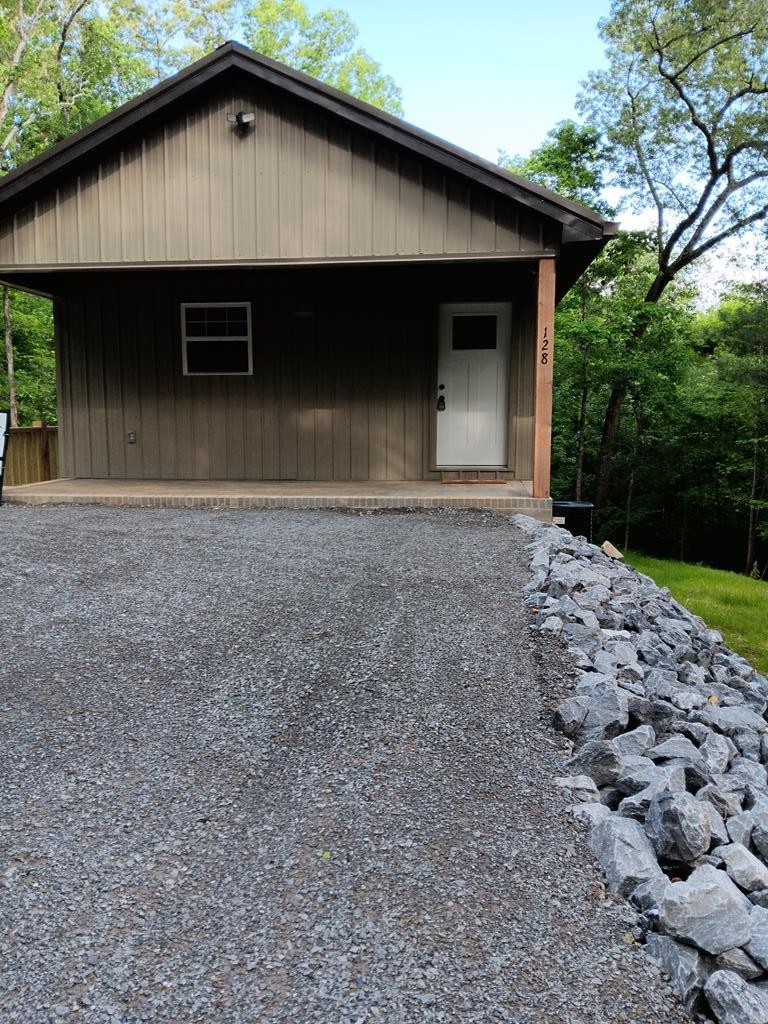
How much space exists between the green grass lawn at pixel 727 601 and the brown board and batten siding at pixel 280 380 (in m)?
2.76

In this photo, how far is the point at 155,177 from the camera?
693 cm

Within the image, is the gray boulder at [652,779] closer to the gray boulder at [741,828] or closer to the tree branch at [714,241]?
the gray boulder at [741,828]

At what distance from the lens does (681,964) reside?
5.07 ft

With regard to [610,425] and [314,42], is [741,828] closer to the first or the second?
[610,425]

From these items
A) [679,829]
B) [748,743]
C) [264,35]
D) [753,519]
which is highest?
[264,35]

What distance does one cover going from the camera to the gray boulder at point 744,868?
5.98ft

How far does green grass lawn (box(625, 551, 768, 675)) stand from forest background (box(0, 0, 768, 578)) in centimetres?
341

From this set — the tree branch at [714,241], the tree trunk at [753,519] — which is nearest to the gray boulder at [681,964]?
the tree trunk at [753,519]

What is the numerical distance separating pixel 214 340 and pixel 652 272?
11499 mm

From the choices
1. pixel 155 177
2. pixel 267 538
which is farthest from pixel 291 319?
pixel 267 538

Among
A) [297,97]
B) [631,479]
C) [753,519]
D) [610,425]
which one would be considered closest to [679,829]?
[297,97]

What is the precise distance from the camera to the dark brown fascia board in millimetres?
6363

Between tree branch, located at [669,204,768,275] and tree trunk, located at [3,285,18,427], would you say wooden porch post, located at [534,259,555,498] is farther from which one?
A: tree trunk, located at [3,285,18,427]

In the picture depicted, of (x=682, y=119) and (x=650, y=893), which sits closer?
(x=650, y=893)
